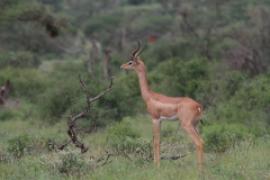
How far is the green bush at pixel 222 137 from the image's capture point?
1072 cm

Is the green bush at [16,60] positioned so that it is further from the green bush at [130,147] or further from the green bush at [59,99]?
the green bush at [130,147]

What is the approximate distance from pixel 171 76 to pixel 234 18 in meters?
20.5

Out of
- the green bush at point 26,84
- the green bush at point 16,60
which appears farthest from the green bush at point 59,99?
the green bush at point 16,60

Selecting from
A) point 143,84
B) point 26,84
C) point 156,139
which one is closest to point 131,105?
point 26,84

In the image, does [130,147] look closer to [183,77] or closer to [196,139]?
[196,139]

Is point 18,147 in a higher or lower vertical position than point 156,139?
lower

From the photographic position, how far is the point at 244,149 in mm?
10062

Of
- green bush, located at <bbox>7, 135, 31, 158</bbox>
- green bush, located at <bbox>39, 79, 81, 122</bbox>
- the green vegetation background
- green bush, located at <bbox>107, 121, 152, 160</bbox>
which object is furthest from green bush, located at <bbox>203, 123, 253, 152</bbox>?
green bush, located at <bbox>39, 79, 81, 122</bbox>

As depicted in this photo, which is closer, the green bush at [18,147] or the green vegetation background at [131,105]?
the green vegetation background at [131,105]

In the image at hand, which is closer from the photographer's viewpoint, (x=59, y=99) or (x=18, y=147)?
(x=18, y=147)

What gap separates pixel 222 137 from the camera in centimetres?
1084

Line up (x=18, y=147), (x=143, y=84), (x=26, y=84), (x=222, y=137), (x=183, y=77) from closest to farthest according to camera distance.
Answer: (x=143, y=84) < (x=222, y=137) < (x=18, y=147) < (x=183, y=77) < (x=26, y=84)

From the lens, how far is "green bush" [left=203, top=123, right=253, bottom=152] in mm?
10719

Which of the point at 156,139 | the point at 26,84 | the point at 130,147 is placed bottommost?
the point at 130,147
